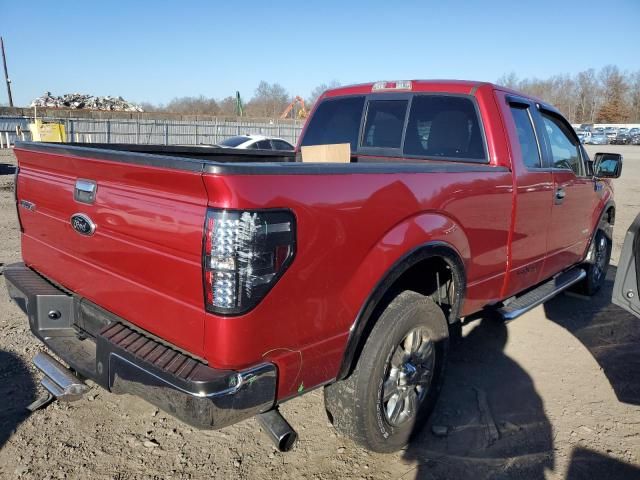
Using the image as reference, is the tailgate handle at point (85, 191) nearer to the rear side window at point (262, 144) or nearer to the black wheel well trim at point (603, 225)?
the black wheel well trim at point (603, 225)

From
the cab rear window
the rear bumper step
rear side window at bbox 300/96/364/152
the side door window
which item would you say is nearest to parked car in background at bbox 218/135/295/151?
rear side window at bbox 300/96/364/152

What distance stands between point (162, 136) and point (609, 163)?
26.2 meters

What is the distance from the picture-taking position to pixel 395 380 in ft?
9.14

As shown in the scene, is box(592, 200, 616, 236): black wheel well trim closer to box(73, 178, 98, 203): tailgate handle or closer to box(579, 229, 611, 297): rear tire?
box(579, 229, 611, 297): rear tire

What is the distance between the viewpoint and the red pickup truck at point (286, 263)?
192 cm

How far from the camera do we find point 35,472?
2.60 m

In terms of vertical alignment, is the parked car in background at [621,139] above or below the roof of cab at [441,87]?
above

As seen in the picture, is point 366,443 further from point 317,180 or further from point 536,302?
point 536,302

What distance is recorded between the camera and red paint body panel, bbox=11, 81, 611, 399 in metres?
1.94

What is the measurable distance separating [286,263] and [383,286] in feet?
2.21

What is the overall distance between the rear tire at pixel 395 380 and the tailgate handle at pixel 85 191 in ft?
5.02

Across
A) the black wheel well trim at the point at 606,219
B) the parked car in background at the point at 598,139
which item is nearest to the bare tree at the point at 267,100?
the parked car in background at the point at 598,139

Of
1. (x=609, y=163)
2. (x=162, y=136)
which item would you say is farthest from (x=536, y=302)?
(x=162, y=136)

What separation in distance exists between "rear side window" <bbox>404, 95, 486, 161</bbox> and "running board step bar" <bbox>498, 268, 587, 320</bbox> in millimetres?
1134
